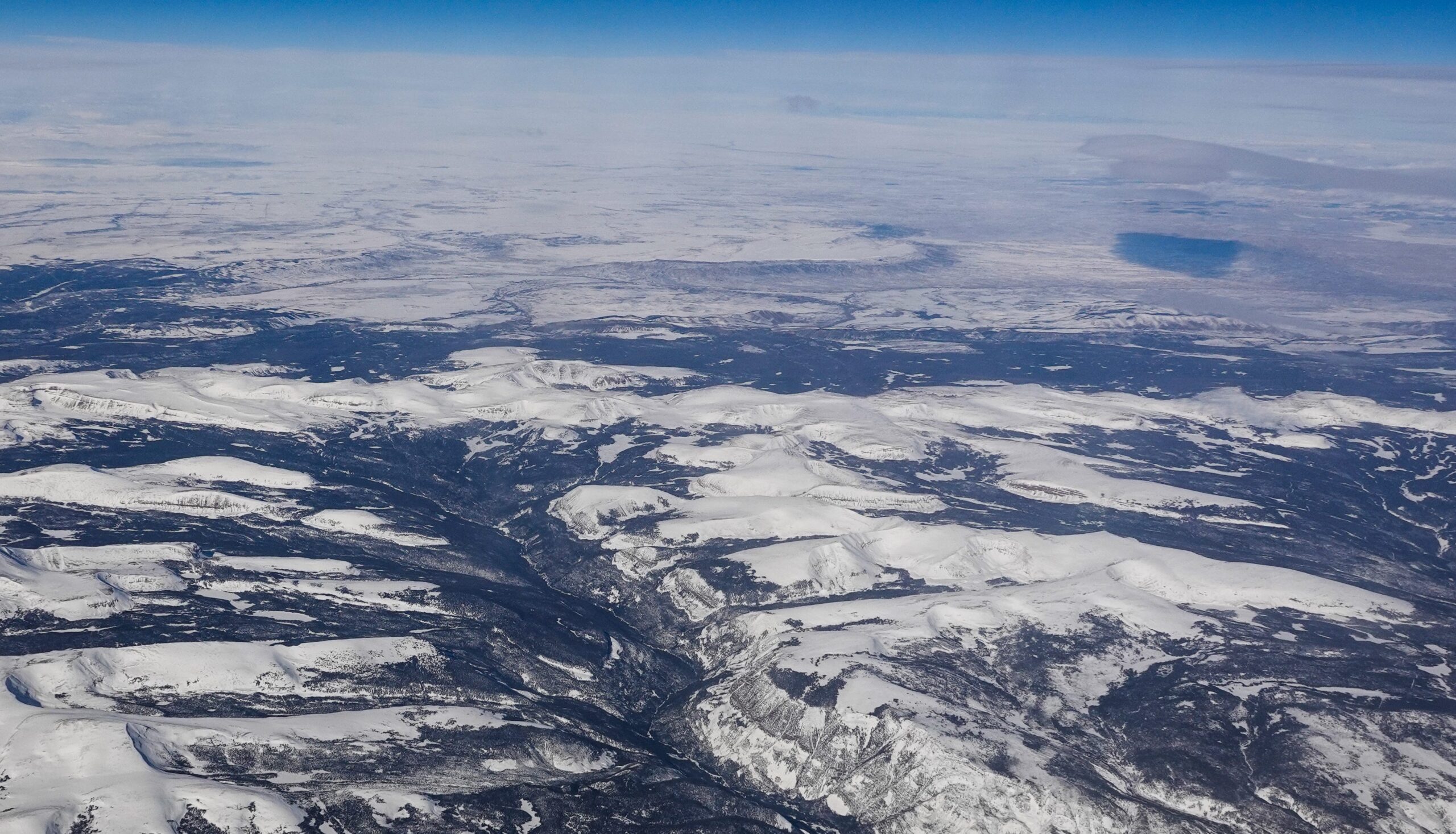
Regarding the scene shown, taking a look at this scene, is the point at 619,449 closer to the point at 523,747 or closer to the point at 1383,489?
the point at 523,747

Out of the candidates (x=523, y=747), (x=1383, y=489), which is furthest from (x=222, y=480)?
(x=1383, y=489)

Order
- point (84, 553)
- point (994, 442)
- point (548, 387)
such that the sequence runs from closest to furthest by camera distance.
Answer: point (84, 553) → point (994, 442) → point (548, 387)

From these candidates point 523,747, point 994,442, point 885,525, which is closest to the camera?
point 523,747

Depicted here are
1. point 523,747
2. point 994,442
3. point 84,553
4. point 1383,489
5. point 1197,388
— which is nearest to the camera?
point 523,747

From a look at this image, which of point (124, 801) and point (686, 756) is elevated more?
point (124, 801)

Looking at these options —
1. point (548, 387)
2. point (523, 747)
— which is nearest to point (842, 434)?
point (548, 387)

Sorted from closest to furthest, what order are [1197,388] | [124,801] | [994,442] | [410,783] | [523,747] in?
[124,801], [410,783], [523,747], [994,442], [1197,388]

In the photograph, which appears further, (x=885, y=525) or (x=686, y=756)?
(x=885, y=525)

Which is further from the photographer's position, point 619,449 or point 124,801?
point 619,449

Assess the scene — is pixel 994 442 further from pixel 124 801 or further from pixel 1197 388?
pixel 124 801
